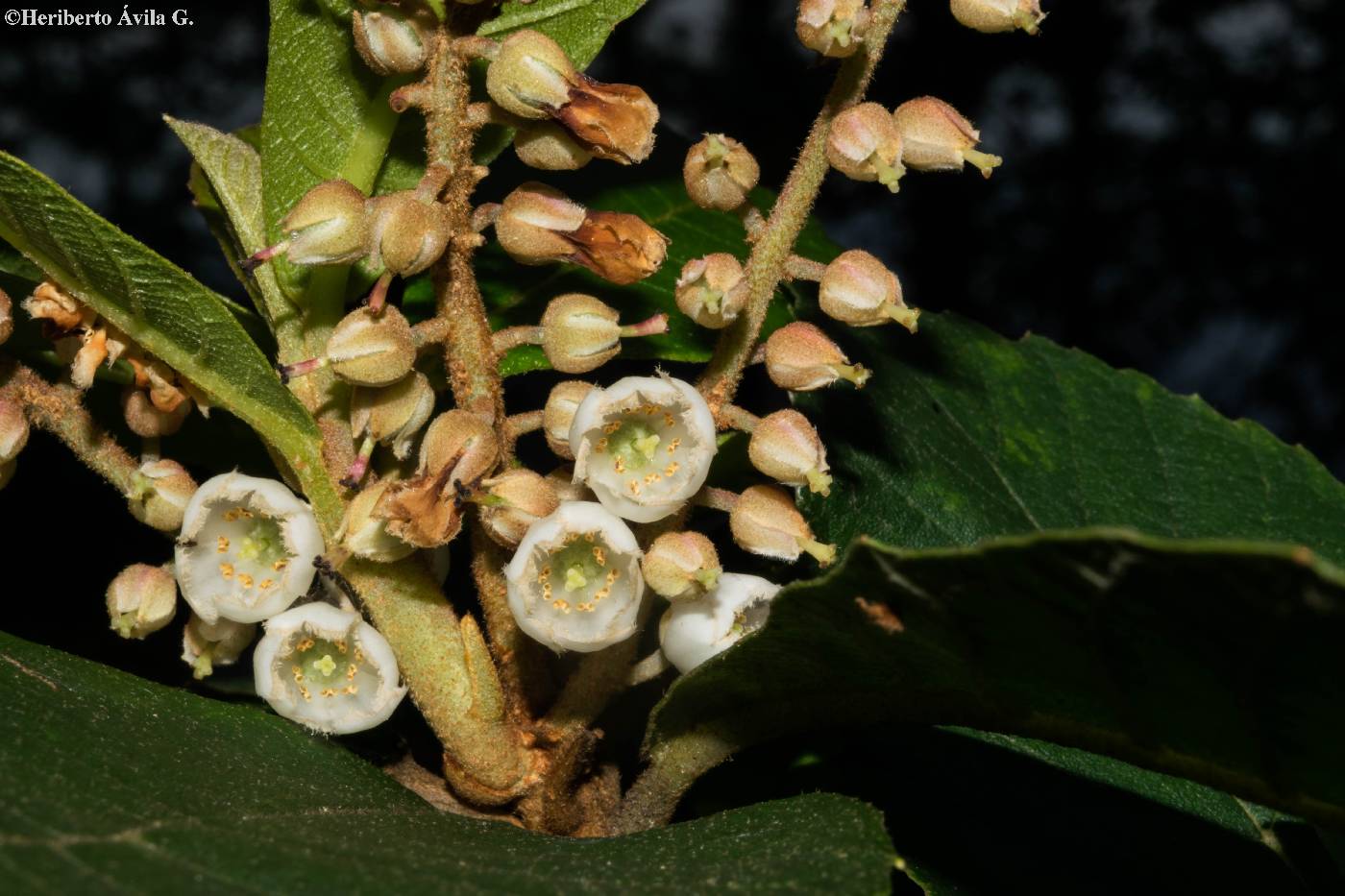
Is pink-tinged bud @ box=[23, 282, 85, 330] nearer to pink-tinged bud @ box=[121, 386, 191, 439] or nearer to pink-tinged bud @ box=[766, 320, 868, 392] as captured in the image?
pink-tinged bud @ box=[121, 386, 191, 439]

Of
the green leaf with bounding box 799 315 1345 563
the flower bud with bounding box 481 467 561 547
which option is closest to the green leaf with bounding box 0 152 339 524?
the flower bud with bounding box 481 467 561 547

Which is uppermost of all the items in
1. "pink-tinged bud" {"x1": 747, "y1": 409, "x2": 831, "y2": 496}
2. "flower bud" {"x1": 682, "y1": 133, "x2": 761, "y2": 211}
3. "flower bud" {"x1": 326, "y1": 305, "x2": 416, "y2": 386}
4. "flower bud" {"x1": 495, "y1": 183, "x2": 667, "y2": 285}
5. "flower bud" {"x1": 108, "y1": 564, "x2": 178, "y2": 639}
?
"flower bud" {"x1": 682, "y1": 133, "x2": 761, "y2": 211}

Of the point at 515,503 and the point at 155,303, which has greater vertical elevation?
the point at 155,303

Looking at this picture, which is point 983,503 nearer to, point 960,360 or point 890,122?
point 960,360

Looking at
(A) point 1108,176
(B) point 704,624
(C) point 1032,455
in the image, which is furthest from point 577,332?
(A) point 1108,176

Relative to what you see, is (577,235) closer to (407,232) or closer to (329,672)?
(407,232)

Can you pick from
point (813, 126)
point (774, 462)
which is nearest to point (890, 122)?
point (813, 126)

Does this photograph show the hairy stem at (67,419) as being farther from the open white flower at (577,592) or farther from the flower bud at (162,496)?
the open white flower at (577,592)
